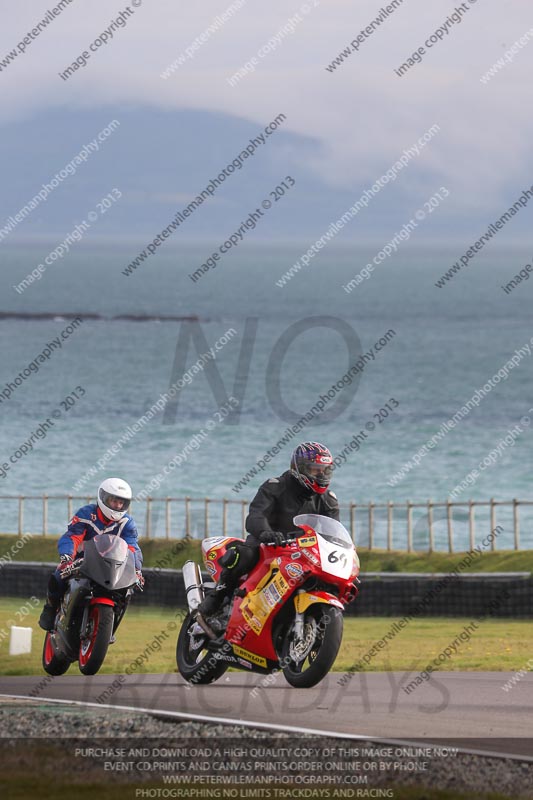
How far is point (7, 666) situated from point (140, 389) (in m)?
95.3

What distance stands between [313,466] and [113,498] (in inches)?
91.5

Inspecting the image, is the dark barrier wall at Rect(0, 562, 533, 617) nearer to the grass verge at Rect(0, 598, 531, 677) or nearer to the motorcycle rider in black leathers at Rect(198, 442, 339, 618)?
the grass verge at Rect(0, 598, 531, 677)

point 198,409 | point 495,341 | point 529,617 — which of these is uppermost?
point 495,341

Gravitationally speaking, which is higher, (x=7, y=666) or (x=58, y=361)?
(x=58, y=361)

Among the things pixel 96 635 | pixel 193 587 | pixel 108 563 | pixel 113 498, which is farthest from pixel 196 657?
pixel 113 498

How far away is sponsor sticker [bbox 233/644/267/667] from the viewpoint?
15.0m

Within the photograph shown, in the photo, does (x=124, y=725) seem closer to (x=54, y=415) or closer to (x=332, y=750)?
(x=332, y=750)

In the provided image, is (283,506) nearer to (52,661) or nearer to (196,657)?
(196,657)

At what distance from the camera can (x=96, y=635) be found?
51.6ft

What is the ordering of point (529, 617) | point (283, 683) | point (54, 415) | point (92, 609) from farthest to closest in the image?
point (54, 415) → point (529, 617) → point (283, 683) → point (92, 609)

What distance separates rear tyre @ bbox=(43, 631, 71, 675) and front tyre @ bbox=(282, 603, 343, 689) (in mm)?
3208

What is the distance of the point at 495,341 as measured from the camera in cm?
17575

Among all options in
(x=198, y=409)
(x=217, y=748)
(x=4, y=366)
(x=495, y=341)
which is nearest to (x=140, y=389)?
(x=198, y=409)

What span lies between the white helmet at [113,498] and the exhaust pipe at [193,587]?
39.7 inches
